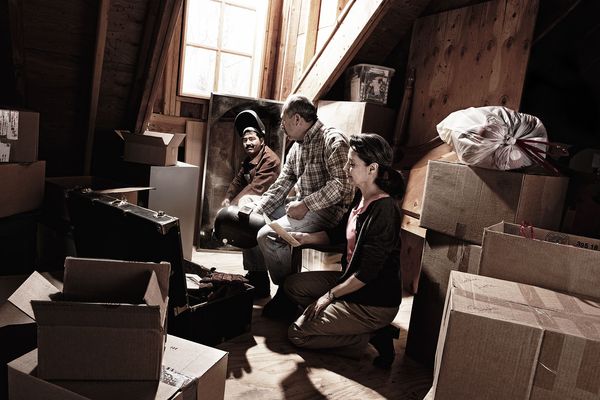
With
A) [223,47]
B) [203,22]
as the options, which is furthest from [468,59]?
[203,22]

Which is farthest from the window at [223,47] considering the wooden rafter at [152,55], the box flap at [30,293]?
the box flap at [30,293]

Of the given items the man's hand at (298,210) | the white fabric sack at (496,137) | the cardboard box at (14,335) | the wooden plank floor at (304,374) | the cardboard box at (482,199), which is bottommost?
the wooden plank floor at (304,374)

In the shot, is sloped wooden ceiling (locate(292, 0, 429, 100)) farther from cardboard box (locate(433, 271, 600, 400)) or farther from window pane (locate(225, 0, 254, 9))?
cardboard box (locate(433, 271, 600, 400))

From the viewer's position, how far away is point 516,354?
3.75 ft

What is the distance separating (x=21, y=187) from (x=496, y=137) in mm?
2402

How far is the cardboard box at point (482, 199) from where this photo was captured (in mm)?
1904

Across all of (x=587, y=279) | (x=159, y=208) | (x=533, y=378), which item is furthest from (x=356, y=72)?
(x=533, y=378)

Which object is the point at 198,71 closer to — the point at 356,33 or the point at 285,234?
the point at 356,33

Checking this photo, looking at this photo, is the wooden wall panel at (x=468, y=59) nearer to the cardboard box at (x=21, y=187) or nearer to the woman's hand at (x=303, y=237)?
the woman's hand at (x=303, y=237)

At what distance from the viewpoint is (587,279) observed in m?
1.44

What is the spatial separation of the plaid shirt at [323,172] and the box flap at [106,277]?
1.29 m

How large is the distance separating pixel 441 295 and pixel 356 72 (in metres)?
1.85

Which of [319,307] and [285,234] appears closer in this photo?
[319,307]

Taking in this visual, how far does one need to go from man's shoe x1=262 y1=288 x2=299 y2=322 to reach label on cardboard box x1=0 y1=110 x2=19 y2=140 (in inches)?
64.0
